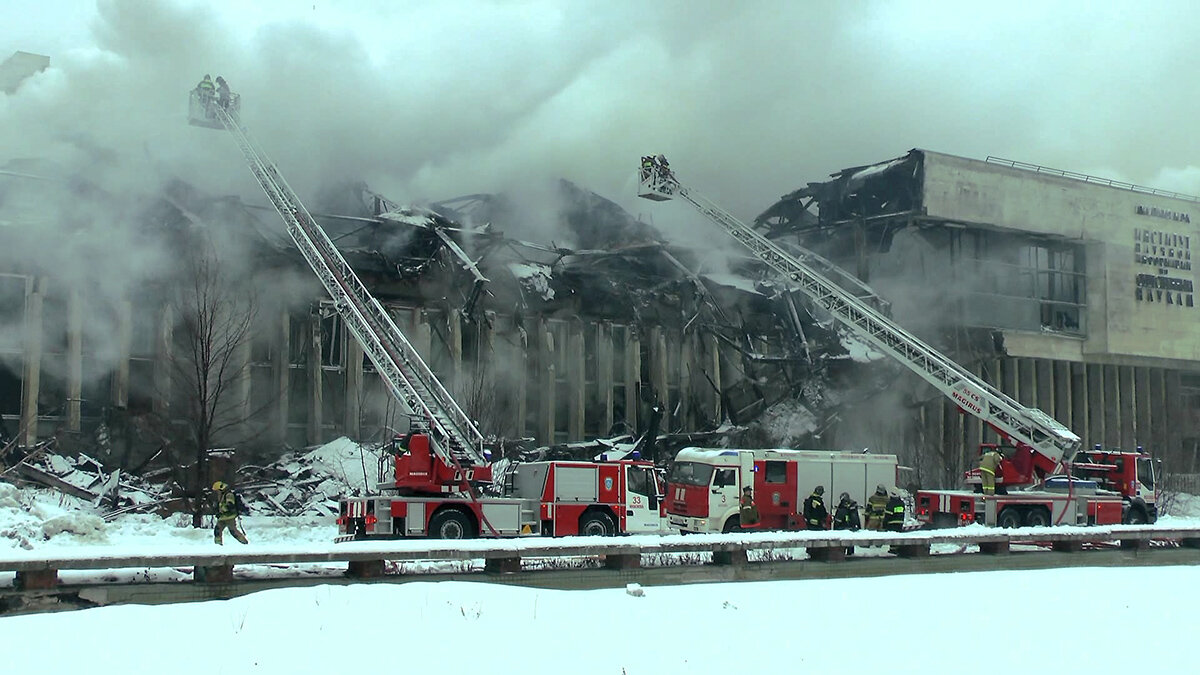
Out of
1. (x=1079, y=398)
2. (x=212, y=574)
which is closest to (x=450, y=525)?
(x=212, y=574)

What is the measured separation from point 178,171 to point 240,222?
6.48 ft

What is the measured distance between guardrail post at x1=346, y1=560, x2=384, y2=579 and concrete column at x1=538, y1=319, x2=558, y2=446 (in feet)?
72.7

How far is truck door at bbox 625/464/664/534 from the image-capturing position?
21766 millimetres

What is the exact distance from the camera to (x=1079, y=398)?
155 ft

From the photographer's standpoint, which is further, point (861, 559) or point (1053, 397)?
point (1053, 397)

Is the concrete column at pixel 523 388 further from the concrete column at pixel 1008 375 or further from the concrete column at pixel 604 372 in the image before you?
the concrete column at pixel 1008 375

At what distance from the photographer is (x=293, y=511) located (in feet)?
85.7

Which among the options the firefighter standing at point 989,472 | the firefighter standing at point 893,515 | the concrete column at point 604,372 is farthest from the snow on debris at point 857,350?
the firefighter standing at point 893,515

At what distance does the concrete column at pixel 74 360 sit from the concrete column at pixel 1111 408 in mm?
38611

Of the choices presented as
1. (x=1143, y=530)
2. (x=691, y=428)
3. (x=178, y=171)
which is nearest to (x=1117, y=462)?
(x=1143, y=530)

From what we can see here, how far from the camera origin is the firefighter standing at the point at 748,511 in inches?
850

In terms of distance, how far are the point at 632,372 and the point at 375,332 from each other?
11849mm

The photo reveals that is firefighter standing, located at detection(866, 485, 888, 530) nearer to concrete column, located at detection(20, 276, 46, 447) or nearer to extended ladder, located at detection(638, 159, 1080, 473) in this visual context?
extended ladder, located at detection(638, 159, 1080, 473)

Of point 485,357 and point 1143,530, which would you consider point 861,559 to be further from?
point 485,357
